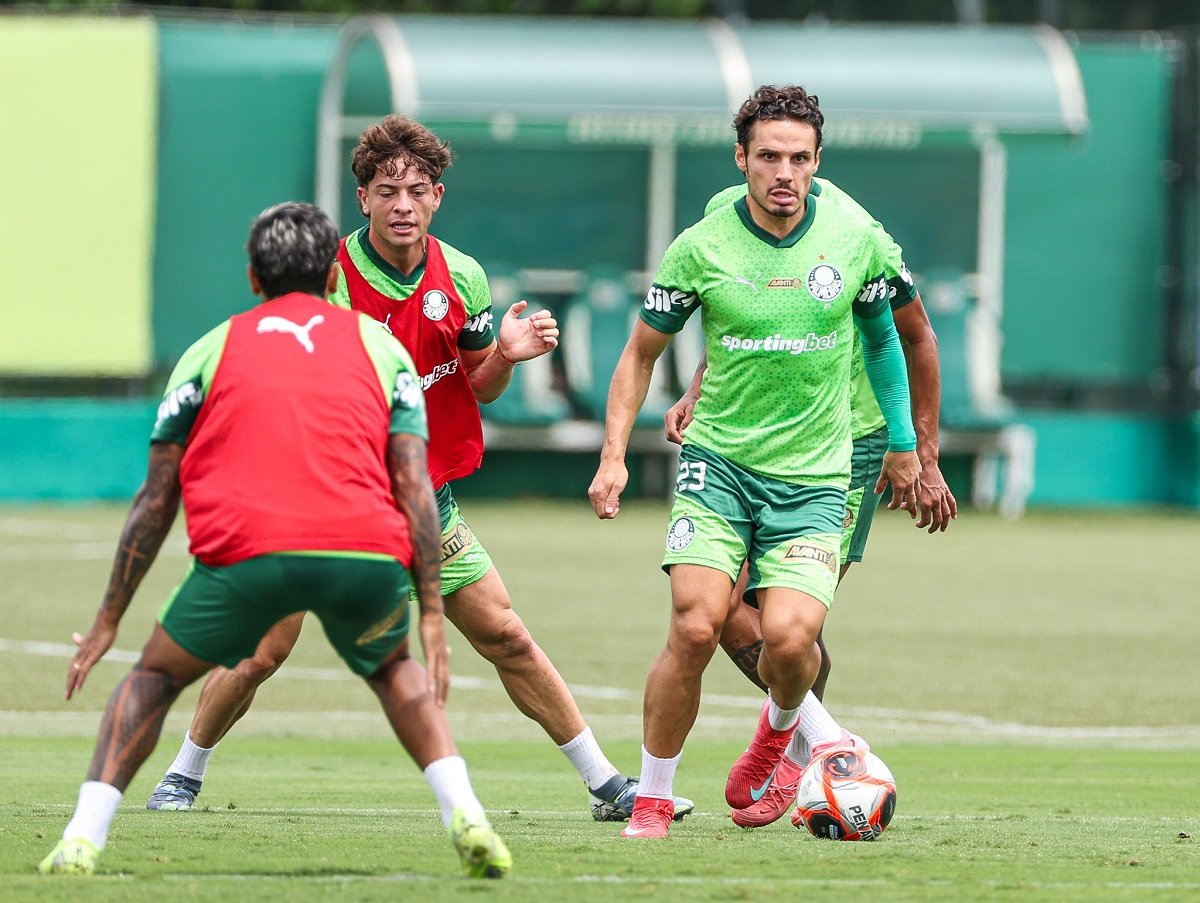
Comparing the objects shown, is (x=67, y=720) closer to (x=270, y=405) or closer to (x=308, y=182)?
(x=270, y=405)

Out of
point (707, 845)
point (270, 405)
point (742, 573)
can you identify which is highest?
point (270, 405)

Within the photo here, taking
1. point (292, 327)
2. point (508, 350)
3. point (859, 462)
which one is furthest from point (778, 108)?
point (292, 327)

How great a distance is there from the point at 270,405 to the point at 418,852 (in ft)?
4.90

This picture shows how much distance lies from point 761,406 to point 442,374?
1211 millimetres

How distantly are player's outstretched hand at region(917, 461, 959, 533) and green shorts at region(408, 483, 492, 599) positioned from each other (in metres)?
1.58

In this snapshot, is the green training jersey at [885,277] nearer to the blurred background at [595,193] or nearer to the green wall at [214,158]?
the blurred background at [595,193]

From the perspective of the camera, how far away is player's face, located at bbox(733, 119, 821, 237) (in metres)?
7.45

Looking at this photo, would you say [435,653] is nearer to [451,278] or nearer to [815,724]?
[451,278]

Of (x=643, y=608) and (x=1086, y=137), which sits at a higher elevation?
(x=1086, y=137)

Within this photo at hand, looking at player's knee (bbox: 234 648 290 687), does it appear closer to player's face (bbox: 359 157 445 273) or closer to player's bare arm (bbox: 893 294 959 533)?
player's face (bbox: 359 157 445 273)

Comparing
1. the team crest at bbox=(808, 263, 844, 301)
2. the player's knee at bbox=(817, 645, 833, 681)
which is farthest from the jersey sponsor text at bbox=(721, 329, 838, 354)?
the player's knee at bbox=(817, 645, 833, 681)

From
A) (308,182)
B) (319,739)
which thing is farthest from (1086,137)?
(319,739)

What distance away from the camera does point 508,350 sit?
783 cm

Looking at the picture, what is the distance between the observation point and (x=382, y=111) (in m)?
26.1
